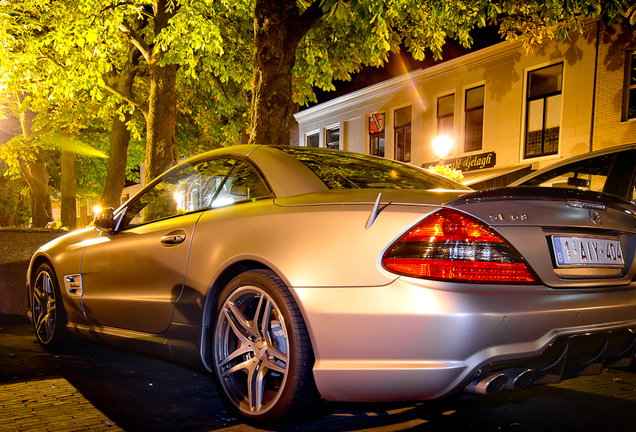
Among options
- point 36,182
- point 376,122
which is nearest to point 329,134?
point 376,122

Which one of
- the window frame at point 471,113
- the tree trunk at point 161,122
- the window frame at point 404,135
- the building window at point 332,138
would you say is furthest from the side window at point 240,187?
the building window at point 332,138

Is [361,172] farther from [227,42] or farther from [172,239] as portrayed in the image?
[227,42]

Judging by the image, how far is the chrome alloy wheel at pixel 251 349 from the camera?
267cm

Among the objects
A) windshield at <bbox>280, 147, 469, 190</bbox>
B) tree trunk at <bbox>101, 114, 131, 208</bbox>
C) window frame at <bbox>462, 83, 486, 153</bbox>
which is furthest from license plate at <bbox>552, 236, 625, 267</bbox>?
window frame at <bbox>462, 83, 486, 153</bbox>

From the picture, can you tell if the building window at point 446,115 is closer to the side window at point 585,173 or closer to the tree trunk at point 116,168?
the tree trunk at point 116,168

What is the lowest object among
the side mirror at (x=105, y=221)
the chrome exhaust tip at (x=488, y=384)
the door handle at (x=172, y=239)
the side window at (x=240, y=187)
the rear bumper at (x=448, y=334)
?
the chrome exhaust tip at (x=488, y=384)

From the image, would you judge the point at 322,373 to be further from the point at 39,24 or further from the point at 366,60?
the point at 39,24

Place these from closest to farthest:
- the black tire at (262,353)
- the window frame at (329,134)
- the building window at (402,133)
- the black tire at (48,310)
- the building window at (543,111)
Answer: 1. the black tire at (262,353)
2. the black tire at (48,310)
3. the building window at (543,111)
4. the building window at (402,133)
5. the window frame at (329,134)

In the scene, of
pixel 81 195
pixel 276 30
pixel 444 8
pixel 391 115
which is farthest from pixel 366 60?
pixel 81 195

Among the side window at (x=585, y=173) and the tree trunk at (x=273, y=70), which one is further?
the tree trunk at (x=273, y=70)

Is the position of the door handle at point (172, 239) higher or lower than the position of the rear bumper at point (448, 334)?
higher

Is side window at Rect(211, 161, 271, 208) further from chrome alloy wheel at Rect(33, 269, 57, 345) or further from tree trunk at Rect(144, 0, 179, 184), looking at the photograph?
tree trunk at Rect(144, 0, 179, 184)

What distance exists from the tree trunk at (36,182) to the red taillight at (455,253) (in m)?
23.7

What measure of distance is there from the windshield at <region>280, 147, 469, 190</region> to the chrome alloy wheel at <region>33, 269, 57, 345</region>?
258 centimetres
